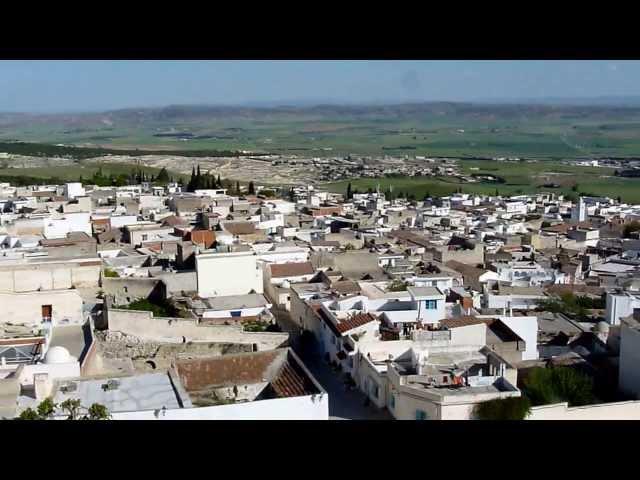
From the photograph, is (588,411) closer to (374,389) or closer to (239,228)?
(374,389)

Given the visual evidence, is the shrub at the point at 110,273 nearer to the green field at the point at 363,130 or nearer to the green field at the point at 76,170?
the green field at the point at 76,170

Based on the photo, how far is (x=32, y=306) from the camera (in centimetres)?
780

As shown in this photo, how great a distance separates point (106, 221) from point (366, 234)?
4.27 metres

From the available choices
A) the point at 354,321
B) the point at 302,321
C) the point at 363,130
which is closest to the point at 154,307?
the point at 302,321

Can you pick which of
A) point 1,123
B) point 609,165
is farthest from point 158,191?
point 1,123

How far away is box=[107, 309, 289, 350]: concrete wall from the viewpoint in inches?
304

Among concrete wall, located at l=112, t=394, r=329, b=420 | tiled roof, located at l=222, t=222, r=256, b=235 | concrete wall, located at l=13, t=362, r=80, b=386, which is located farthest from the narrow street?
A: tiled roof, located at l=222, t=222, r=256, b=235

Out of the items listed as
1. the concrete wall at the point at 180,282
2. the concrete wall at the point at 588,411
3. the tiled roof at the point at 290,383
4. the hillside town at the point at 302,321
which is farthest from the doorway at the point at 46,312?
the concrete wall at the point at 588,411

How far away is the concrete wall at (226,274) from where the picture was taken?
9.16m

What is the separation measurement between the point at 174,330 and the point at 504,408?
3471 millimetres

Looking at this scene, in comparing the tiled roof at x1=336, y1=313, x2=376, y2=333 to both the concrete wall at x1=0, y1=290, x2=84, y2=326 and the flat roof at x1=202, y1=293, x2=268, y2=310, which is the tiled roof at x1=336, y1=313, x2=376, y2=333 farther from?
the concrete wall at x1=0, y1=290, x2=84, y2=326

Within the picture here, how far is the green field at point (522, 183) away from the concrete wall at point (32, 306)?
71.5 feet

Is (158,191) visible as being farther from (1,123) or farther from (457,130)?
(1,123)

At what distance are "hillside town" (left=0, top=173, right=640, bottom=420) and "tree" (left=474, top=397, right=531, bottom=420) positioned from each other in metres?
0.01
